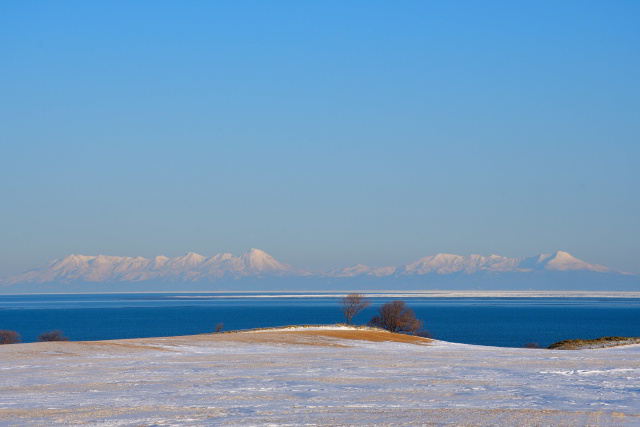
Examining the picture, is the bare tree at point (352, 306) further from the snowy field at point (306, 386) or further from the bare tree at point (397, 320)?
the snowy field at point (306, 386)

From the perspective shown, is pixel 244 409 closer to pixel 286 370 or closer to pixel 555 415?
pixel 555 415

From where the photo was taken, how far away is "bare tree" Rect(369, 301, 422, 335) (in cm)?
9231

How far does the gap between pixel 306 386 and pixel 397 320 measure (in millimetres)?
70534

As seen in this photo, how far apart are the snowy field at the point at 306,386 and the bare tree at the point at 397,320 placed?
53901 mm

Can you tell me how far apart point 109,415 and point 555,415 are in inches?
383

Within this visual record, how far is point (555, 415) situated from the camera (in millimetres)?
18156

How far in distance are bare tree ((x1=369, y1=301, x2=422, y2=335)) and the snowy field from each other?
5390 cm

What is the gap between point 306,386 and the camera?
76.0ft

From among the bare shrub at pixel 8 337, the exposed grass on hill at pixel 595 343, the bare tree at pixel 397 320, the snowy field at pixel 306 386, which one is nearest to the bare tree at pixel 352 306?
the bare tree at pixel 397 320

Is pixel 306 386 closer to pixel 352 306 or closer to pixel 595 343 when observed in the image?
pixel 595 343

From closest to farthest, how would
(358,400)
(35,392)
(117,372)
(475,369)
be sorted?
(358,400), (35,392), (117,372), (475,369)

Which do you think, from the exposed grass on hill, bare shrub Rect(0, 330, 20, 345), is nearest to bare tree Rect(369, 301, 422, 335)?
bare shrub Rect(0, 330, 20, 345)

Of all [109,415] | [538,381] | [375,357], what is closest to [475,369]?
[538,381]

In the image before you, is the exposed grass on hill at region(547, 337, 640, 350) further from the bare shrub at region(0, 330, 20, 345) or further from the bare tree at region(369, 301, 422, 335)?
the bare shrub at region(0, 330, 20, 345)
